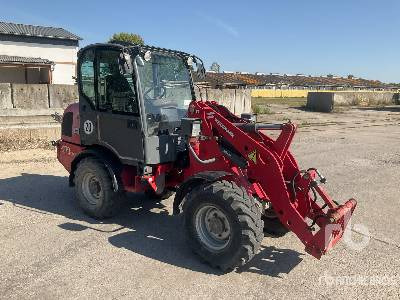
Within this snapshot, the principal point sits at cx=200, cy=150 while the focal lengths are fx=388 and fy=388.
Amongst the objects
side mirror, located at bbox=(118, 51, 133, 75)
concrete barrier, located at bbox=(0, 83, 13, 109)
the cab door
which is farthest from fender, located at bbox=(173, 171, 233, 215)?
concrete barrier, located at bbox=(0, 83, 13, 109)

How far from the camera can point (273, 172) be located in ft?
14.1

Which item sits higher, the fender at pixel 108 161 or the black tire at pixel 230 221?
the fender at pixel 108 161

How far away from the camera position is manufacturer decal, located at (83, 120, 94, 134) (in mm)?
5614

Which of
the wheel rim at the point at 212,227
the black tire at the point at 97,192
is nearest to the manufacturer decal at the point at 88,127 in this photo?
the black tire at the point at 97,192

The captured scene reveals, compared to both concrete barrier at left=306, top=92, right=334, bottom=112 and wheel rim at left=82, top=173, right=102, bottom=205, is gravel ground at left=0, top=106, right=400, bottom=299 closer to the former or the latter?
wheel rim at left=82, top=173, right=102, bottom=205

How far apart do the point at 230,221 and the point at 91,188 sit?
2548mm

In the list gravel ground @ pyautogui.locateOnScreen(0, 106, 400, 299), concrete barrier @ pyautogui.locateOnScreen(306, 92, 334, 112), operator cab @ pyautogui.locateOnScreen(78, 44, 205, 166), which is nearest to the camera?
gravel ground @ pyautogui.locateOnScreen(0, 106, 400, 299)

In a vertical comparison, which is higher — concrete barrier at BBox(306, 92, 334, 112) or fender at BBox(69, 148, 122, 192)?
concrete barrier at BBox(306, 92, 334, 112)

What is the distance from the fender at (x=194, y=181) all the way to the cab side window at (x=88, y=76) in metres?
1.92

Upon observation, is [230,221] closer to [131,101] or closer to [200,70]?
[131,101]

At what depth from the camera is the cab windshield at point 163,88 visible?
5.11 metres

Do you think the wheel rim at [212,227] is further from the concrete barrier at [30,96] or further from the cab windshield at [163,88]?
the concrete barrier at [30,96]

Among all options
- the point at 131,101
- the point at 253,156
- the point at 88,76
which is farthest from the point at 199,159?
the point at 88,76

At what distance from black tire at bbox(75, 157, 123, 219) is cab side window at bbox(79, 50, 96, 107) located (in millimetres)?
897
